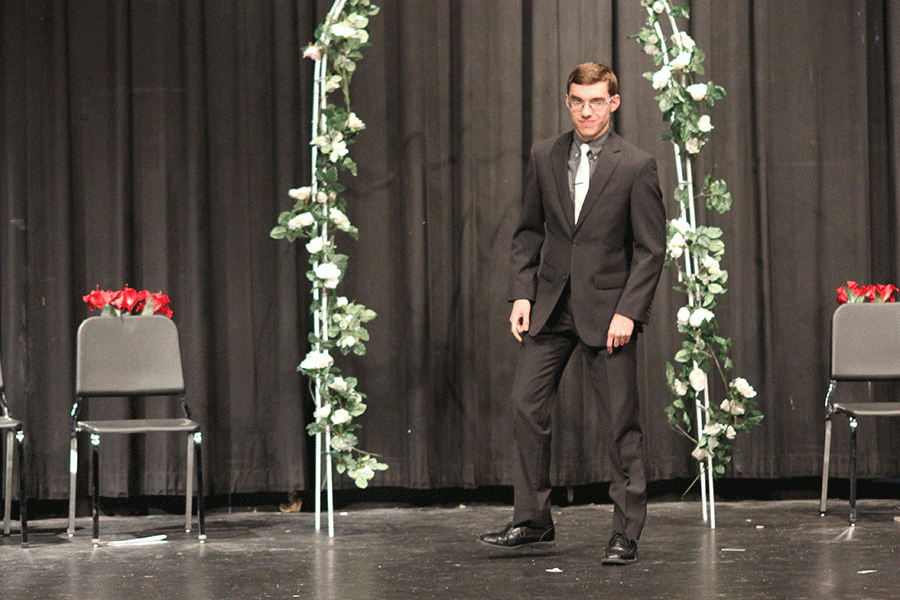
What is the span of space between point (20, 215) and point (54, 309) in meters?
0.43

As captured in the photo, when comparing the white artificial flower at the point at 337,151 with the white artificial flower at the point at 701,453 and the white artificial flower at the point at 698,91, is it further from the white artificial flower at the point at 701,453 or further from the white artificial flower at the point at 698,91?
the white artificial flower at the point at 701,453

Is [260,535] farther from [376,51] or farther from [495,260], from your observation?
[376,51]

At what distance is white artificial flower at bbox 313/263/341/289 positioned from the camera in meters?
4.35

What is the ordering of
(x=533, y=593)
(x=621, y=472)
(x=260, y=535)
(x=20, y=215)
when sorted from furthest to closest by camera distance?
(x=20, y=215), (x=260, y=535), (x=621, y=472), (x=533, y=593)

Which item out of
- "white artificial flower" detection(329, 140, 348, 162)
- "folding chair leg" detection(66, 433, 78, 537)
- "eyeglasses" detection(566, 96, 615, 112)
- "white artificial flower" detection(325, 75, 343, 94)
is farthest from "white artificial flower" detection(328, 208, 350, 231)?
"folding chair leg" detection(66, 433, 78, 537)

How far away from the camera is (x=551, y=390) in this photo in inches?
152

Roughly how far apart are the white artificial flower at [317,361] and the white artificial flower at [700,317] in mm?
1427

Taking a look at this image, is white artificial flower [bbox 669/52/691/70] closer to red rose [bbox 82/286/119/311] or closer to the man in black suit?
the man in black suit

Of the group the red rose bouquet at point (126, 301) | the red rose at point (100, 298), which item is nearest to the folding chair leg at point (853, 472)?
the red rose bouquet at point (126, 301)

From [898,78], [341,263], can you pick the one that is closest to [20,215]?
[341,263]

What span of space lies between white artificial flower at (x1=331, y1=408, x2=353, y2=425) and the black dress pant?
807 millimetres

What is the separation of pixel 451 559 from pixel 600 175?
1.41 metres

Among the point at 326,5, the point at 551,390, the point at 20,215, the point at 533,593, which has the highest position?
the point at 326,5

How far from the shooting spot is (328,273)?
435 centimetres
